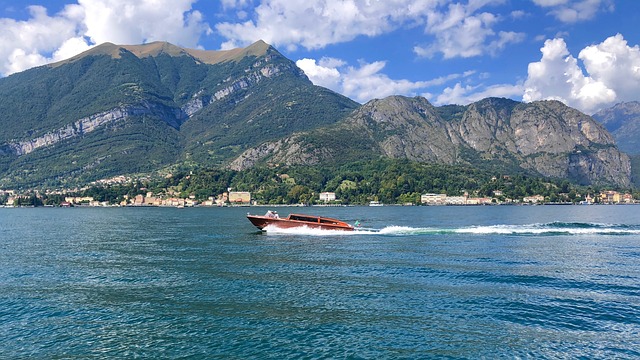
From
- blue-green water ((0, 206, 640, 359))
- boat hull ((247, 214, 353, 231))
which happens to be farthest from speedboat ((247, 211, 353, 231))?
blue-green water ((0, 206, 640, 359))

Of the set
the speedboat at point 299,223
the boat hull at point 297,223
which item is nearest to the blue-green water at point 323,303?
the speedboat at point 299,223

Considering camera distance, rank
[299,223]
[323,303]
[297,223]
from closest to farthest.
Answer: [323,303] → [297,223] → [299,223]

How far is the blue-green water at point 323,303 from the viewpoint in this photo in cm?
2256

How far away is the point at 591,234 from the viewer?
75.9m

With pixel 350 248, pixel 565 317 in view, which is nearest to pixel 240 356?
pixel 565 317

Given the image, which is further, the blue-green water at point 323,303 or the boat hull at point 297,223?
the boat hull at point 297,223

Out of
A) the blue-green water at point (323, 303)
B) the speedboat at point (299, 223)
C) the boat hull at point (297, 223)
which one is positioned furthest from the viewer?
the boat hull at point (297, 223)

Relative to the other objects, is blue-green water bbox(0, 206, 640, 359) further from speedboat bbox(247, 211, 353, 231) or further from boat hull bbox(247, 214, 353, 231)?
boat hull bbox(247, 214, 353, 231)

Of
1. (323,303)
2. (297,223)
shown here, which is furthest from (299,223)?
(323,303)

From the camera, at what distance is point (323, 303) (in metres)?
30.4

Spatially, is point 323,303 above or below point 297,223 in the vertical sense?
below

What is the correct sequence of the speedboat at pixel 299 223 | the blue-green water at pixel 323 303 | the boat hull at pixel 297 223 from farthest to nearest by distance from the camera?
the boat hull at pixel 297 223, the speedboat at pixel 299 223, the blue-green water at pixel 323 303

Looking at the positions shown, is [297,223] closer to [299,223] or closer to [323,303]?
[299,223]

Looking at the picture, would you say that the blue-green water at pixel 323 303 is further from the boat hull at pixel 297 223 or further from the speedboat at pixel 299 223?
the boat hull at pixel 297 223
